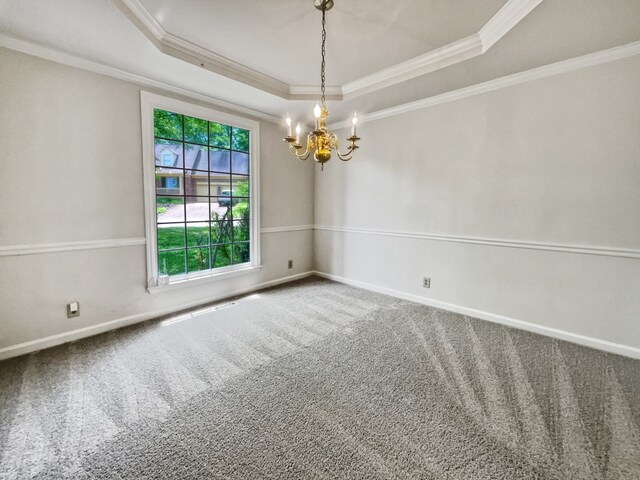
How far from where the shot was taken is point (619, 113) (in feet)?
7.54

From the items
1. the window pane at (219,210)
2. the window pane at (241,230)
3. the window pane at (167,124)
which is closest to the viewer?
the window pane at (167,124)

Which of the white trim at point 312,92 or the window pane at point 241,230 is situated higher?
the white trim at point 312,92

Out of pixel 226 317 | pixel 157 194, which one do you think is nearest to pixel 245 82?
pixel 157 194

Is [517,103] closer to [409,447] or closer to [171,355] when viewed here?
[409,447]

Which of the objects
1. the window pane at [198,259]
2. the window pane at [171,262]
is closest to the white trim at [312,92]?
the window pane at [198,259]

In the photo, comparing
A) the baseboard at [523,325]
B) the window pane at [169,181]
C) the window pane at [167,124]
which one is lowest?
the baseboard at [523,325]

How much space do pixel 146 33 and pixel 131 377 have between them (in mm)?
2601

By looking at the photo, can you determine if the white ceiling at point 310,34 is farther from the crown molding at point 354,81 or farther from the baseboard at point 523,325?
the baseboard at point 523,325

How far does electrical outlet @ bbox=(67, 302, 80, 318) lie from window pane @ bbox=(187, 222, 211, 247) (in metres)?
1.20

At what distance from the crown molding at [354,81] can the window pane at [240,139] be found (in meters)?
0.88

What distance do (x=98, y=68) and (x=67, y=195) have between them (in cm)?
119

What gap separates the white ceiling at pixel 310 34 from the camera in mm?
1913

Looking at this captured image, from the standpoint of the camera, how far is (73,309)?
256cm

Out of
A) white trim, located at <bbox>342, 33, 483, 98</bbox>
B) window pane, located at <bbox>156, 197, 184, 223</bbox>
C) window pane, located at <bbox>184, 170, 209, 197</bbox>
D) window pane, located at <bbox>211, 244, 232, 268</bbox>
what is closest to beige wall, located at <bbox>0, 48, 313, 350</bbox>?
window pane, located at <bbox>156, 197, 184, 223</bbox>
